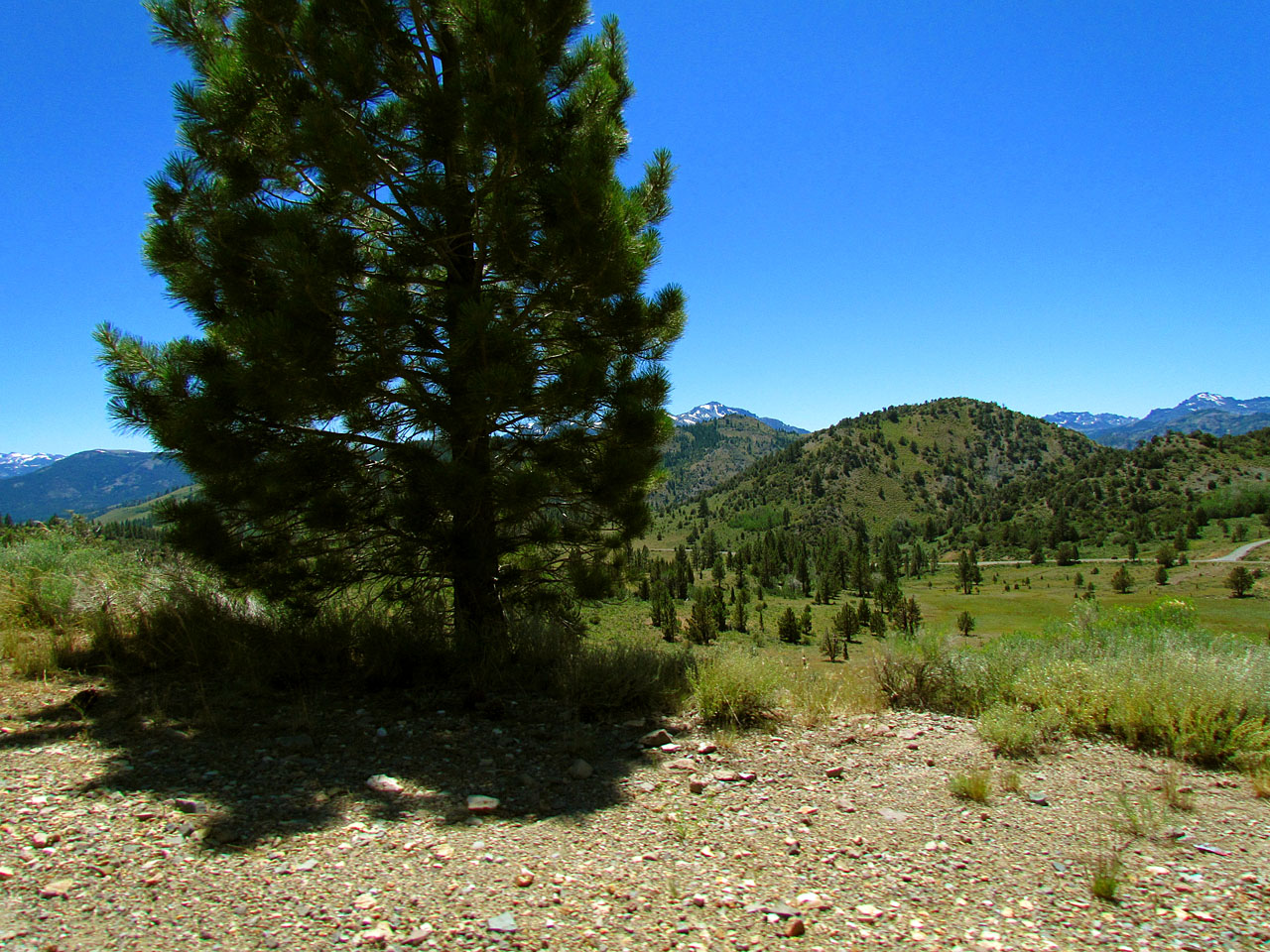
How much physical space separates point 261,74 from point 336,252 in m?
1.83

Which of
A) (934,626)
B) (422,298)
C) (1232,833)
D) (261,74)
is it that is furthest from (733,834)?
(261,74)

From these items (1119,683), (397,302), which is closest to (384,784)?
(397,302)

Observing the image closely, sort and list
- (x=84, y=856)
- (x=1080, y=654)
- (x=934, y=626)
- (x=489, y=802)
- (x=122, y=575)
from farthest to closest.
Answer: (x=122, y=575) → (x=934, y=626) → (x=1080, y=654) → (x=489, y=802) → (x=84, y=856)

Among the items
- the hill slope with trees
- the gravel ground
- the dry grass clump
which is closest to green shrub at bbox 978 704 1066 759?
the gravel ground

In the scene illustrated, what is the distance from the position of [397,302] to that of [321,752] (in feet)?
11.7

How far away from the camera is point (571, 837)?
144 inches

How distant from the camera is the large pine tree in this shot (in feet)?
18.8

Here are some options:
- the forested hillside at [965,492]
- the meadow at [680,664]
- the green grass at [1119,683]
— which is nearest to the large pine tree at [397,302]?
the meadow at [680,664]

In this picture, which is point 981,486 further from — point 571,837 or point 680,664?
point 571,837

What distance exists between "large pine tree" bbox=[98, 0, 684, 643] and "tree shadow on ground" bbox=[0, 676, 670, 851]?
123cm

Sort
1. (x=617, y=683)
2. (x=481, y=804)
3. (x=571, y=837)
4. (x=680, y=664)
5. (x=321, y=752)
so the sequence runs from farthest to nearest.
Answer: (x=680, y=664) → (x=617, y=683) → (x=321, y=752) → (x=481, y=804) → (x=571, y=837)

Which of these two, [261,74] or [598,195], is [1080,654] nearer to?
[598,195]

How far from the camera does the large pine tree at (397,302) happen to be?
5719mm

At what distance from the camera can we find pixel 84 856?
3176 mm
